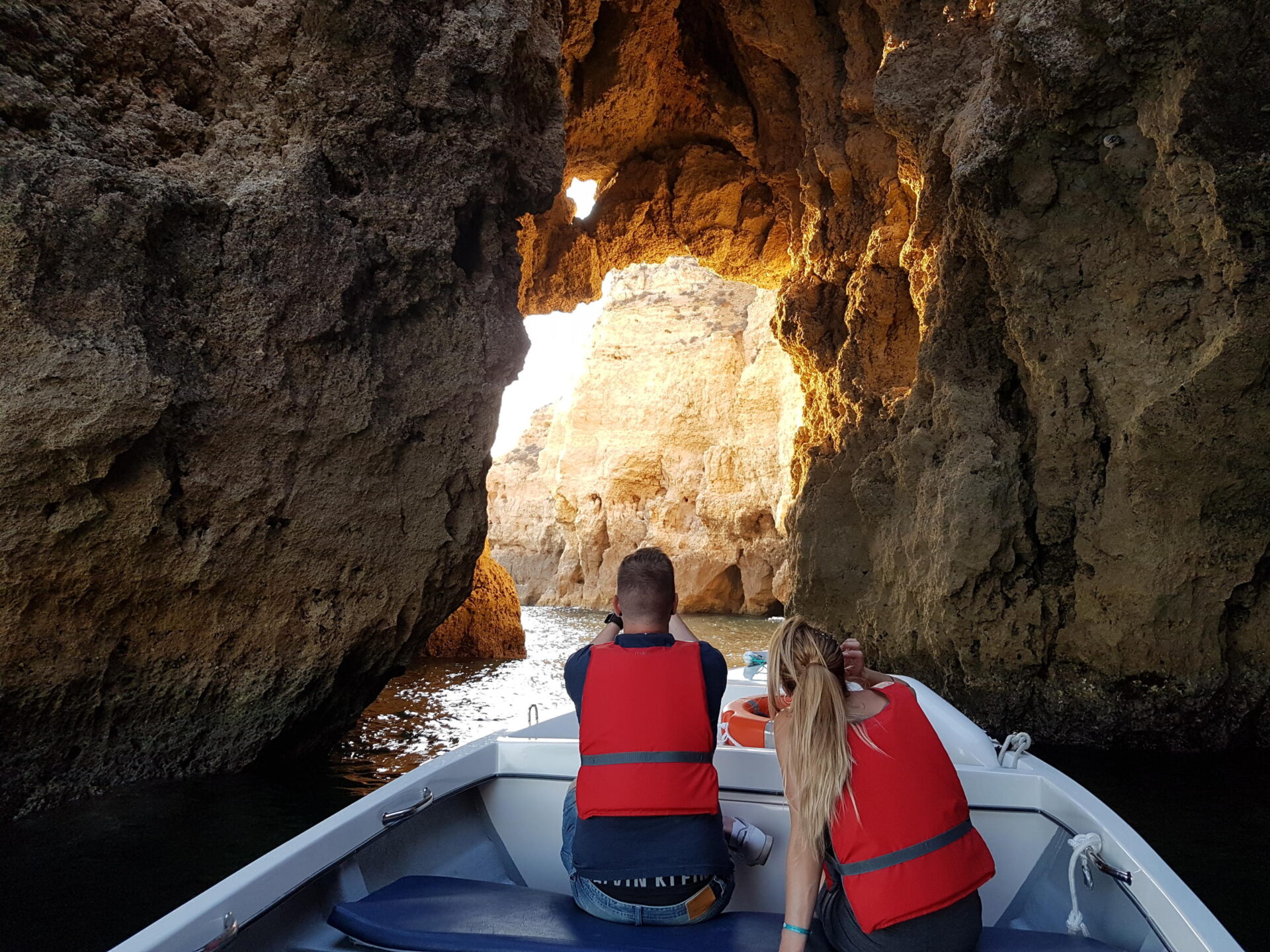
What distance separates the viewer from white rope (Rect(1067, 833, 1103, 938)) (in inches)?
89.7

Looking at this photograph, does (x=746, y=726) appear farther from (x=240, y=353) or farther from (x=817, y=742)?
(x=240, y=353)

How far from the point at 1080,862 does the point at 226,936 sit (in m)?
2.27

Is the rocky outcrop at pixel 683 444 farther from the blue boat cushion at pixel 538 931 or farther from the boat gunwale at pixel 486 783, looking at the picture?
the blue boat cushion at pixel 538 931

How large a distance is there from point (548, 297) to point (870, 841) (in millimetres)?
10379

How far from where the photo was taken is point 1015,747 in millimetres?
3219

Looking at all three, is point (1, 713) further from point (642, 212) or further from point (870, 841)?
point (642, 212)

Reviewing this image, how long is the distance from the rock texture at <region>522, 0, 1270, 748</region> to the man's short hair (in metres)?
4.60

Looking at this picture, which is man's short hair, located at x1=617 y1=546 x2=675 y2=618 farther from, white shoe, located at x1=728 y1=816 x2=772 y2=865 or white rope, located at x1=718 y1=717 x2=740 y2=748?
white rope, located at x1=718 y1=717 x2=740 y2=748

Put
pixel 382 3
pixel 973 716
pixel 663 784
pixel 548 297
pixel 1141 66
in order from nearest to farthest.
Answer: pixel 663 784 → pixel 1141 66 → pixel 382 3 → pixel 973 716 → pixel 548 297

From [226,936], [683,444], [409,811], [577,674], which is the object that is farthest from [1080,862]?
[683,444]

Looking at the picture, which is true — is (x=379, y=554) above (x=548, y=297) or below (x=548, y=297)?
below

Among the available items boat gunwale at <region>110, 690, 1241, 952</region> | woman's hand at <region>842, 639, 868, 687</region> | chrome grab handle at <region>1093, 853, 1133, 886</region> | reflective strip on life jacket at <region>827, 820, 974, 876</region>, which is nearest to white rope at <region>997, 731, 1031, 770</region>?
boat gunwale at <region>110, 690, 1241, 952</region>

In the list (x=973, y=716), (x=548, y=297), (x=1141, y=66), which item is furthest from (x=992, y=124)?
(x=548, y=297)

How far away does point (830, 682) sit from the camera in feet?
6.09
